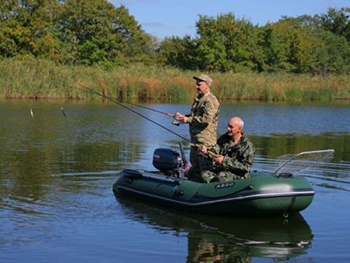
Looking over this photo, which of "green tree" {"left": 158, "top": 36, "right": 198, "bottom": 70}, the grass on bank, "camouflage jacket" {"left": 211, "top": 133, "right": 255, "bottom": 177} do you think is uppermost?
"green tree" {"left": 158, "top": 36, "right": 198, "bottom": 70}

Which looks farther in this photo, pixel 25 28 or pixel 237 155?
pixel 25 28

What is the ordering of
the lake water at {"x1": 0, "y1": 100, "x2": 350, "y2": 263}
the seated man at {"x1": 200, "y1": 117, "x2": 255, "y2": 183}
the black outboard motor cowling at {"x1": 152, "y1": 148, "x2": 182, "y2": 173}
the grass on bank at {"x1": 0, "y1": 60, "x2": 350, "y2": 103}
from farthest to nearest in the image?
the grass on bank at {"x1": 0, "y1": 60, "x2": 350, "y2": 103}
the black outboard motor cowling at {"x1": 152, "y1": 148, "x2": 182, "y2": 173}
the seated man at {"x1": 200, "y1": 117, "x2": 255, "y2": 183}
the lake water at {"x1": 0, "y1": 100, "x2": 350, "y2": 263}

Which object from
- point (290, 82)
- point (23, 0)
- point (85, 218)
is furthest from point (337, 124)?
point (23, 0)

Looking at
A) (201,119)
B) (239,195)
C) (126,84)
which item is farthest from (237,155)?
(126,84)

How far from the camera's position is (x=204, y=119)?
8.87 meters

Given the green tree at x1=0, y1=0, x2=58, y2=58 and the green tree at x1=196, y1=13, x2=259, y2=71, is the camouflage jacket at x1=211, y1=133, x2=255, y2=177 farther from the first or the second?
the green tree at x1=196, y1=13, x2=259, y2=71

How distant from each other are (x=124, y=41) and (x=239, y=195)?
44.0 metres

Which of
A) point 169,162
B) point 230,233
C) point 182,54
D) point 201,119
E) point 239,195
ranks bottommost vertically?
point 230,233

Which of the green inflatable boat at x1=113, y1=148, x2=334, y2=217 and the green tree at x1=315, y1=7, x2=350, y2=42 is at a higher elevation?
the green tree at x1=315, y1=7, x2=350, y2=42

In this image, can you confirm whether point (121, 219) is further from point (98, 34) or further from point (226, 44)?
point (226, 44)

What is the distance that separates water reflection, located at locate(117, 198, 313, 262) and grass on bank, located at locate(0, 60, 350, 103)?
2174cm

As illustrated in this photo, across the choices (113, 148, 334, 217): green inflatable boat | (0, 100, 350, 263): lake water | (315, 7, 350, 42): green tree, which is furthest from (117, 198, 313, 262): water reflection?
(315, 7, 350, 42): green tree

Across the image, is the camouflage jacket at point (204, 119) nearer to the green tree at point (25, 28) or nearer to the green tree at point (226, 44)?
the green tree at point (25, 28)

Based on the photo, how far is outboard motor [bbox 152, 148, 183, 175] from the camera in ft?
31.4
